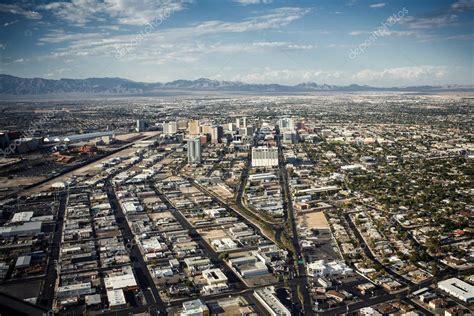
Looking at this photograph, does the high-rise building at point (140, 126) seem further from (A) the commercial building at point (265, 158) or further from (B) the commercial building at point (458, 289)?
(B) the commercial building at point (458, 289)

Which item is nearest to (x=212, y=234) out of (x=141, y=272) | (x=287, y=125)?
(x=141, y=272)

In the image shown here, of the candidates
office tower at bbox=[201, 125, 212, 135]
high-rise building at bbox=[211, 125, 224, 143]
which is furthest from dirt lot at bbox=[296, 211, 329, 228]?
office tower at bbox=[201, 125, 212, 135]

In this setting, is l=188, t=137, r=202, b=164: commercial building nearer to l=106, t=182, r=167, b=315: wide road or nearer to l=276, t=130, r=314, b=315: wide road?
l=276, t=130, r=314, b=315: wide road

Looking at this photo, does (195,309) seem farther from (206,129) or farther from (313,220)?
(206,129)

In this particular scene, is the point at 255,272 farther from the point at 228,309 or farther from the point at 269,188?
the point at 269,188

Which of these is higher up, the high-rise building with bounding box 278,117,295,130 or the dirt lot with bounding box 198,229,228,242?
the high-rise building with bounding box 278,117,295,130

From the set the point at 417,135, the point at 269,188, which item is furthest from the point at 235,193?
the point at 417,135

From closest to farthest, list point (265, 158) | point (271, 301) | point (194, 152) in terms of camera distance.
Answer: point (271, 301)
point (265, 158)
point (194, 152)
